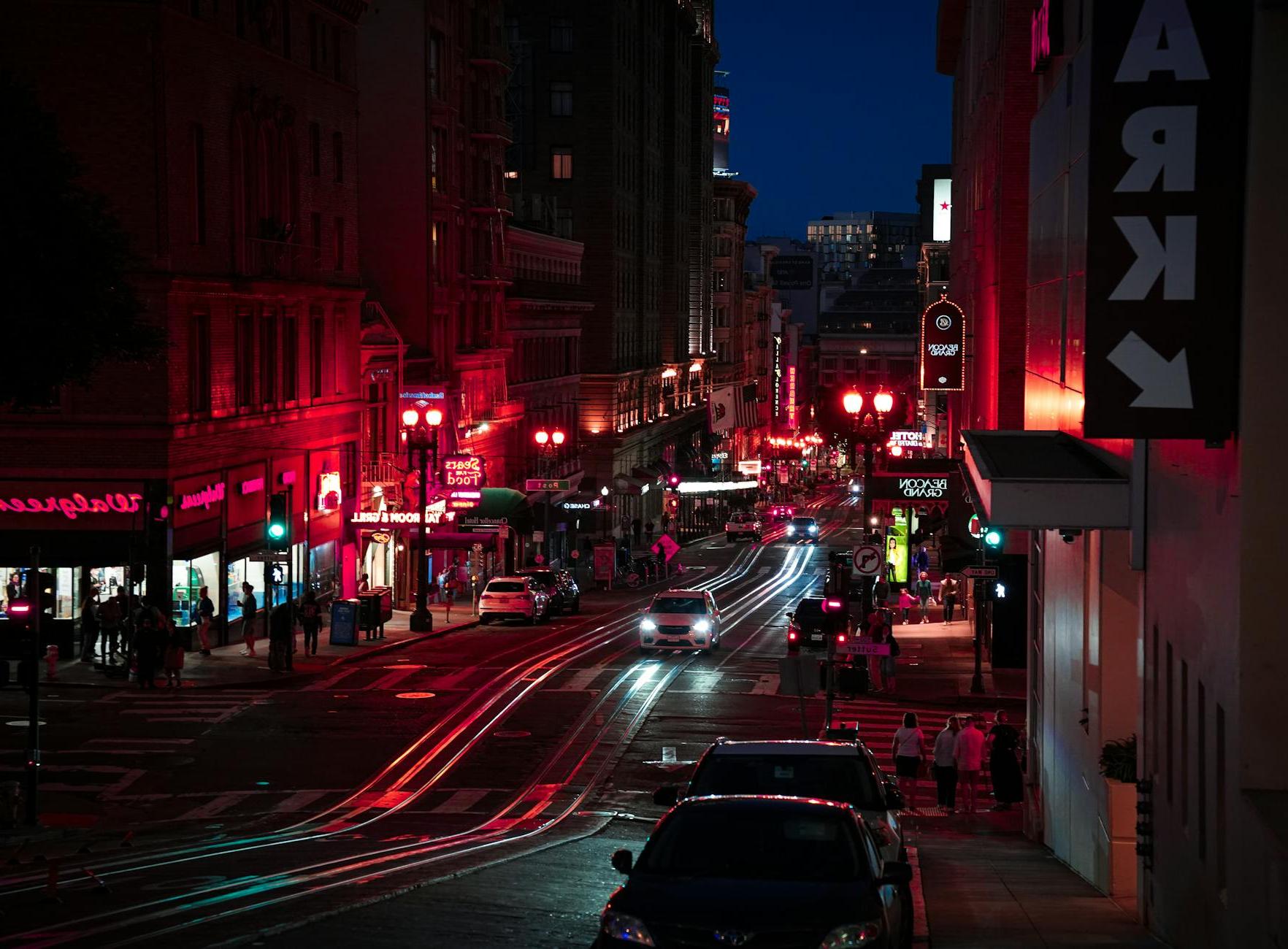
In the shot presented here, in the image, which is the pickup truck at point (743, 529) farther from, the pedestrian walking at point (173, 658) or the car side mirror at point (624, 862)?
the car side mirror at point (624, 862)

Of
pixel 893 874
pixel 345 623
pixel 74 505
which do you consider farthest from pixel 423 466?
pixel 893 874

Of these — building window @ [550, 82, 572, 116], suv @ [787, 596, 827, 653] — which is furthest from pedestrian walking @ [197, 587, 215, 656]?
building window @ [550, 82, 572, 116]

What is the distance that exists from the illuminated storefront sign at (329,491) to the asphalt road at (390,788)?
6.11 meters

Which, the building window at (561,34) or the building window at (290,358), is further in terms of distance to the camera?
the building window at (561,34)

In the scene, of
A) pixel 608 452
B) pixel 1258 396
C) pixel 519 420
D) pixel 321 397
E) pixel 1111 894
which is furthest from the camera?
pixel 608 452

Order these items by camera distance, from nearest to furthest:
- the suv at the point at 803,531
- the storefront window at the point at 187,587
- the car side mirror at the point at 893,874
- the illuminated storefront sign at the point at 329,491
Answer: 1. the car side mirror at the point at 893,874
2. the storefront window at the point at 187,587
3. the illuminated storefront sign at the point at 329,491
4. the suv at the point at 803,531

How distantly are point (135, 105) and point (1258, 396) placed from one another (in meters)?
34.7

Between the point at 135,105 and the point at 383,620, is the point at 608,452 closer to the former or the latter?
the point at 383,620

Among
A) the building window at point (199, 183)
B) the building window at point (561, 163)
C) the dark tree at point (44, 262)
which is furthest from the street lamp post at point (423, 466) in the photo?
the building window at point (561, 163)

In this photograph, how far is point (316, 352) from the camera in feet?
175

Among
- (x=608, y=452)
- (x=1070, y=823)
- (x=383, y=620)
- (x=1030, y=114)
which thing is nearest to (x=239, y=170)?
(x=383, y=620)

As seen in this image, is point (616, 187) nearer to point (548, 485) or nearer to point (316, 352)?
point (548, 485)

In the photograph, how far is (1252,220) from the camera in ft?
40.3

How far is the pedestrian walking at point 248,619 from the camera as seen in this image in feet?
141
